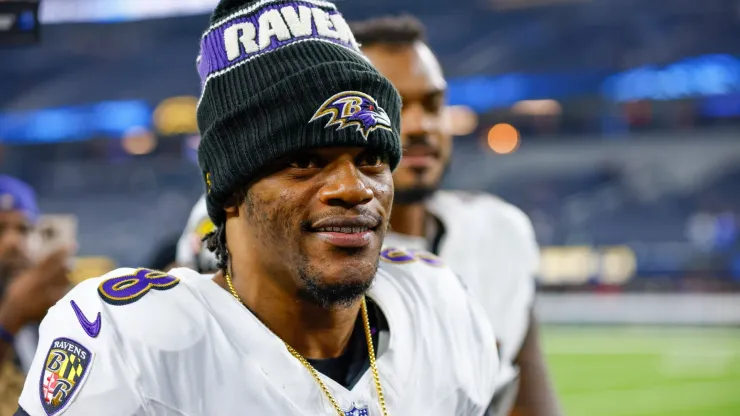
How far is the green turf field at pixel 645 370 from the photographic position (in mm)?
8625

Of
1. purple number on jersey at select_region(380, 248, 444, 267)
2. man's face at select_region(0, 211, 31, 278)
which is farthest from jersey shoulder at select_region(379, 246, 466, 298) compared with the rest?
man's face at select_region(0, 211, 31, 278)

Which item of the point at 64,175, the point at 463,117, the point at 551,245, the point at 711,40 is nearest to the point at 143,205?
the point at 64,175

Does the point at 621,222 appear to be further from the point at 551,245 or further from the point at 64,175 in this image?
the point at 64,175

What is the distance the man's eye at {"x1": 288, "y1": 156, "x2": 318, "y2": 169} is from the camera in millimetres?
1534

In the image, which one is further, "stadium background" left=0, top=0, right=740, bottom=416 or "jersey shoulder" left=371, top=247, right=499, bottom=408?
"stadium background" left=0, top=0, right=740, bottom=416

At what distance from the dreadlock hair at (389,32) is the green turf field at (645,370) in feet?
20.1

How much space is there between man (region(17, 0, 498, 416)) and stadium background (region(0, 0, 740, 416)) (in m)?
14.2

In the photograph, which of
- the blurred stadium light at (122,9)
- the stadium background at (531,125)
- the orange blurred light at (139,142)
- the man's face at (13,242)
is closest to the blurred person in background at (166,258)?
the man's face at (13,242)

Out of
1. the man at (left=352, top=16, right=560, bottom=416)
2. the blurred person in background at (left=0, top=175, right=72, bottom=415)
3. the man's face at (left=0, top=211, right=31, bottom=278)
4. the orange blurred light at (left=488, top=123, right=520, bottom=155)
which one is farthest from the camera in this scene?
the orange blurred light at (left=488, top=123, right=520, bottom=155)

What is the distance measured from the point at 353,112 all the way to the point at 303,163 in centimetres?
12

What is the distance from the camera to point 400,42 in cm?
275

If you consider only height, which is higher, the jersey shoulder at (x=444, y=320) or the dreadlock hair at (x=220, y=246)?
the dreadlock hair at (x=220, y=246)

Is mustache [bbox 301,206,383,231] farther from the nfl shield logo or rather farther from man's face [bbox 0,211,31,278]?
man's face [bbox 0,211,31,278]

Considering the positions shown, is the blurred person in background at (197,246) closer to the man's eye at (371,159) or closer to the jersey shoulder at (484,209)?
the jersey shoulder at (484,209)
